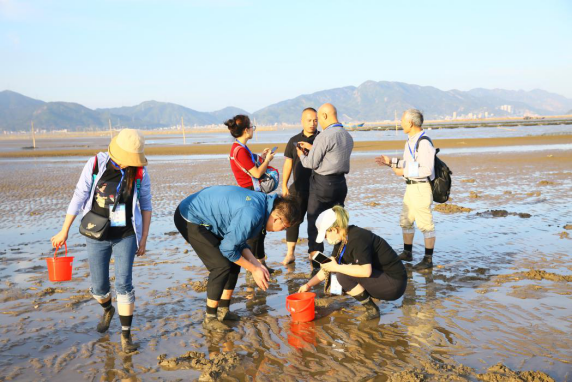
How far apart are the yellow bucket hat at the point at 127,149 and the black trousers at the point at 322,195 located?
268cm

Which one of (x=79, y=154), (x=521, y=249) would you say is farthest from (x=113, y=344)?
(x=79, y=154)

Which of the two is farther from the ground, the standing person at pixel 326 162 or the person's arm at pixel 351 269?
the standing person at pixel 326 162

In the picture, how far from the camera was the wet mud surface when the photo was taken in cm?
376

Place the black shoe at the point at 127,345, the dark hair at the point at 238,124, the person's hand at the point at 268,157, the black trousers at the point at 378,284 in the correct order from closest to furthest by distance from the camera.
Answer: the black shoe at the point at 127,345 → the black trousers at the point at 378,284 → the dark hair at the point at 238,124 → the person's hand at the point at 268,157

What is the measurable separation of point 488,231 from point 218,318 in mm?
5647

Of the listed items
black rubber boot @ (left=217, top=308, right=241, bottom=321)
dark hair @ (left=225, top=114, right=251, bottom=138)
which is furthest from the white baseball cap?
dark hair @ (left=225, top=114, right=251, bottom=138)

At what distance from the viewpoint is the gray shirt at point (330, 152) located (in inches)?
229

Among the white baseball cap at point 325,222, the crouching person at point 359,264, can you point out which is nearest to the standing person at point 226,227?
the white baseball cap at point 325,222

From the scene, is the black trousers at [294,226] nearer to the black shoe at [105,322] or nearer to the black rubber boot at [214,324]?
the black rubber boot at [214,324]

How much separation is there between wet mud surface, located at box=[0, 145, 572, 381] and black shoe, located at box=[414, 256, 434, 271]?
0.41ft

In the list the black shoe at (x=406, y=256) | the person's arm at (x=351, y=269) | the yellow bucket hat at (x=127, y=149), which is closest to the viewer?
the yellow bucket hat at (x=127, y=149)

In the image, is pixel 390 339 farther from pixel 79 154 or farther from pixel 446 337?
pixel 79 154

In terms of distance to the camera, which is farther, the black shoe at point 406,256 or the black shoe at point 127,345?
the black shoe at point 406,256

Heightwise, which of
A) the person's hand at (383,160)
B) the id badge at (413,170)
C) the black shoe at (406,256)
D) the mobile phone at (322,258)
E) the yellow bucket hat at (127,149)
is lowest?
the black shoe at (406,256)
